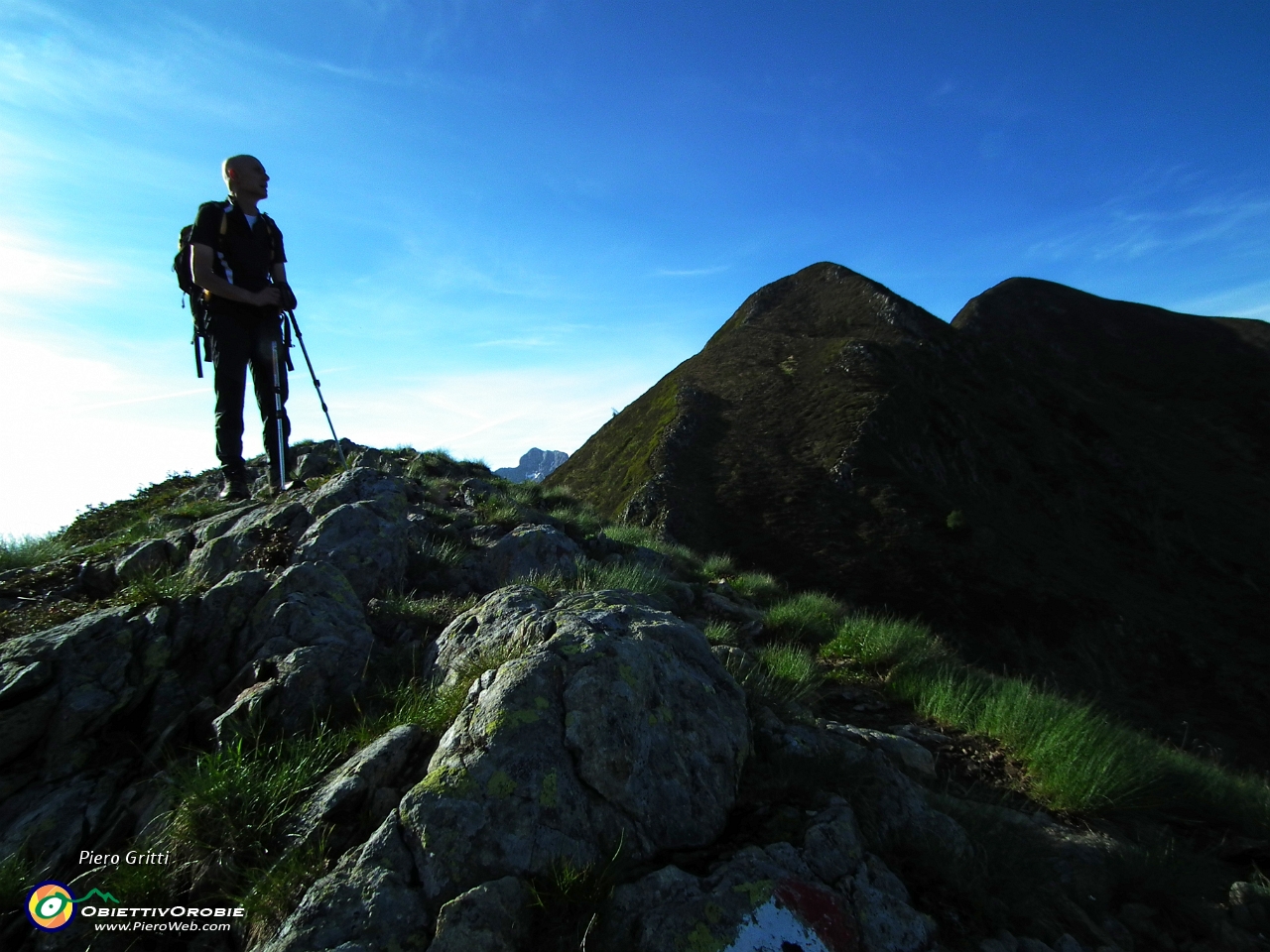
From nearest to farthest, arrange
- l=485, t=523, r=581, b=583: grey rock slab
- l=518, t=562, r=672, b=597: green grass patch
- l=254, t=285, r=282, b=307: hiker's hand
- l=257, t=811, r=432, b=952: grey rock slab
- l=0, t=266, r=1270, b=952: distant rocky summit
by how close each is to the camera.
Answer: l=257, t=811, r=432, b=952: grey rock slab, l=0, t=266, r=1270, b=952: distant rocky summit, l=518, t=562, r=672, b=597: green grass patch, l=254, t=285, r=282, b=307: hiker's hand, l=485, t=523, r=581, b=583: grey rock slab

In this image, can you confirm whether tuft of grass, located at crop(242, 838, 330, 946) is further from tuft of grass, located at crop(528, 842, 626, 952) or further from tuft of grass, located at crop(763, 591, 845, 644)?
tuft of grass, located at crop(763, 591, 845, 644)

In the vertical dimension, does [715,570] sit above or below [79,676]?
below

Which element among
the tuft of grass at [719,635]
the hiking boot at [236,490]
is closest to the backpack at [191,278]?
the hiking boot at [236,490]

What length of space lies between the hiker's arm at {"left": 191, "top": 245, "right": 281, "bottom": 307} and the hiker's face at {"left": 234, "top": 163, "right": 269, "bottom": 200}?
2.63ft

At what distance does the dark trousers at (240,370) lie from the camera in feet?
21.2

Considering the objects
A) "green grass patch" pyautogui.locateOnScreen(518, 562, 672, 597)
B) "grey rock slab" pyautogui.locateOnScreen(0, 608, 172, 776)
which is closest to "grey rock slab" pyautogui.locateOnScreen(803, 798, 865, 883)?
"green grass patch" pyautogui.locateOnScreen(518, 562, 672, 597)

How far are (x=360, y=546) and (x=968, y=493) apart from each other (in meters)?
39.4

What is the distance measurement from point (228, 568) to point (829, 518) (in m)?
30.9

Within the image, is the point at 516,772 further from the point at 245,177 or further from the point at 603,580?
the point at 245,177

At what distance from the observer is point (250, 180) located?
6.50m

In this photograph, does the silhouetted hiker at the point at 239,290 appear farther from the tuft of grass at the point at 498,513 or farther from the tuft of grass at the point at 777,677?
the tuft of grass at the point at 777,677

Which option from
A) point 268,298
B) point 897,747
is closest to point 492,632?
point 897,747

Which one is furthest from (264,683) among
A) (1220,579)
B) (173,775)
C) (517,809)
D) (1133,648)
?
(1220,579)

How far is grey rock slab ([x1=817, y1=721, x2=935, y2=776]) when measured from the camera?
162 inches
